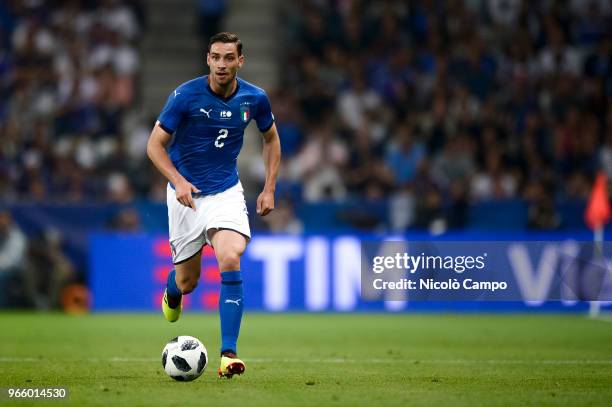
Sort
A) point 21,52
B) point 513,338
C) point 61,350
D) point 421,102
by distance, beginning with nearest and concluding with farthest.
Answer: point 61,350
point 513,338
point 421,102
point 21,52

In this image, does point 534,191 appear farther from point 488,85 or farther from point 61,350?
point 61,350

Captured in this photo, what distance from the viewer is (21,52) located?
2214 cm

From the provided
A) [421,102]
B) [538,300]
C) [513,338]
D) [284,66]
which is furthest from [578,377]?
[284,66]

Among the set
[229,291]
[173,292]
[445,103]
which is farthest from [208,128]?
[445,103]

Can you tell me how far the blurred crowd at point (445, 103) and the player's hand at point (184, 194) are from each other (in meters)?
10.1

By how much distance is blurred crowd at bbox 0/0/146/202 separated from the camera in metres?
19.7

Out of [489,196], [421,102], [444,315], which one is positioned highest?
[421,102]

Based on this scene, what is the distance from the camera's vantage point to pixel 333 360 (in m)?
10.3

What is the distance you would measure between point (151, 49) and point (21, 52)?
257cm

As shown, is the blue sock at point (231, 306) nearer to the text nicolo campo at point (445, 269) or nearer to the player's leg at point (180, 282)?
the player's leg at point (180, 282)

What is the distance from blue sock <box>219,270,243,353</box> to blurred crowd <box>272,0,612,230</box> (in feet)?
32.7

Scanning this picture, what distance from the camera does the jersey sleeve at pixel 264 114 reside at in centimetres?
915

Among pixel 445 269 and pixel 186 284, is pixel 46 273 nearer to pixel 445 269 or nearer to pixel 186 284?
pixel 186 284

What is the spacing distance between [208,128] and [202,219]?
0.68 meters
